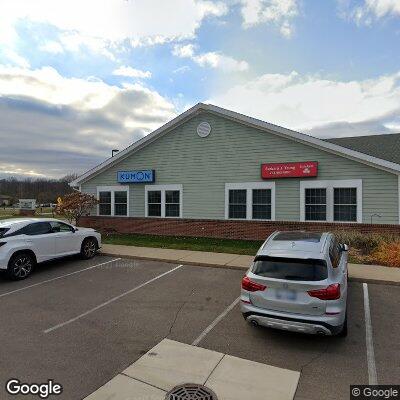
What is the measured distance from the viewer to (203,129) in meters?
17.3

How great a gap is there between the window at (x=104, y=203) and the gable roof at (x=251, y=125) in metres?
1.44

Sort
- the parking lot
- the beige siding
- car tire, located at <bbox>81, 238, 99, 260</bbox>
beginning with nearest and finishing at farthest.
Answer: the parking lot
car tire, located at <bbox>81, 238, 99, 260</bbox>
the beige siding

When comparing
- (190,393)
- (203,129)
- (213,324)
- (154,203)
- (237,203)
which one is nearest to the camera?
(190,393)

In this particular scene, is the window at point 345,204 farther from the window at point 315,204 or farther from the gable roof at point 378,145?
the gable roof at point 378,145

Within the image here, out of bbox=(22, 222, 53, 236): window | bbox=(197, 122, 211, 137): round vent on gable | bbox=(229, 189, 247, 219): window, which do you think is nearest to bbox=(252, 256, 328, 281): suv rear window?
bbox=(22, 222, 53, 236): window

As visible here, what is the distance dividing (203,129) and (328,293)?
43.5 ft

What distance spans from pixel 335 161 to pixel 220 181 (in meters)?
5.42

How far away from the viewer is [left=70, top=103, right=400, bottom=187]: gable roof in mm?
13680

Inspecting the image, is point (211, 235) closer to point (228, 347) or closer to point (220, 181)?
point (220, 181)

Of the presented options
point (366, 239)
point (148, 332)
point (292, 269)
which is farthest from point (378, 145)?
point (148, 332)

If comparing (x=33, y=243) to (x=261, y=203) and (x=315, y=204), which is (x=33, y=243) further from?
(x=315, y=204)

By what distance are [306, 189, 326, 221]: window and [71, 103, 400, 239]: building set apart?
0.14 ft

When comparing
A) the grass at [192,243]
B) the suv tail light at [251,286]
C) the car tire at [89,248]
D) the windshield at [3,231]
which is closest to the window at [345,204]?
the grass at [192,243]

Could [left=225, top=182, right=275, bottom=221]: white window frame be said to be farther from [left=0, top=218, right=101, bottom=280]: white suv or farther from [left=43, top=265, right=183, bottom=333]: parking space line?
[left=0, top=218, right=101, bottom=280]: white suv
